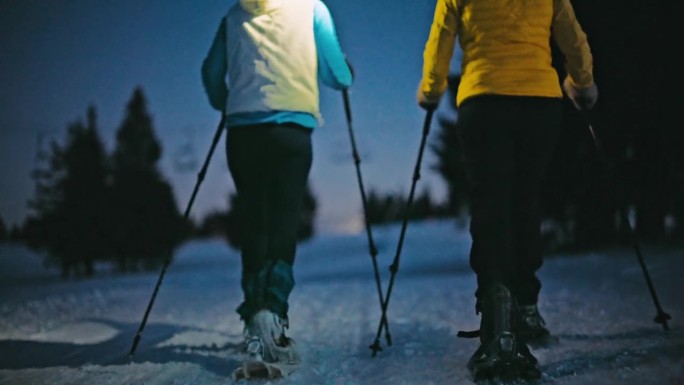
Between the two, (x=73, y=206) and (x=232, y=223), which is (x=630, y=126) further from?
(x=232, y=223)

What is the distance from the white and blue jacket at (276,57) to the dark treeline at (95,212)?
2767cm

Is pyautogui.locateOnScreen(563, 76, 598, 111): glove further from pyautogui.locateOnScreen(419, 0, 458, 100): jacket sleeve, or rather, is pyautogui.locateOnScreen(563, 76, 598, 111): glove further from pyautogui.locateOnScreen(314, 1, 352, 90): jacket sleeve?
pyautogui.locateOnScreen(314, 1, 352, 90): jacket sleeve

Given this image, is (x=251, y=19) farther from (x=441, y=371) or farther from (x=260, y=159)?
(x=441, y=371)

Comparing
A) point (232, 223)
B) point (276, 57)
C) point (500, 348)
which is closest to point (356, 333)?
point (500, 348)

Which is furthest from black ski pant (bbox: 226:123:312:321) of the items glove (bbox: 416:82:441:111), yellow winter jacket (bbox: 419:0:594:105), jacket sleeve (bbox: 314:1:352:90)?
yellow winter jacket (bbox: 419:0:594:105)

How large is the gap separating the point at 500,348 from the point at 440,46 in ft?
5.57

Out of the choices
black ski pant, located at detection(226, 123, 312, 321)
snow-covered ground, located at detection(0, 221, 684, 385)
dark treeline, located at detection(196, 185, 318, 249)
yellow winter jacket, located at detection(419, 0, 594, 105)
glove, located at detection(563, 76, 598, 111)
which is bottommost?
dark treeline, located at detection(196, 185, 318, 249)

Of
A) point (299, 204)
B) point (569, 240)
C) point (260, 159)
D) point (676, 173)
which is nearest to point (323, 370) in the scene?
point (299, 204)

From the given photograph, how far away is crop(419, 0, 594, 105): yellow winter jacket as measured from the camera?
11.5ft

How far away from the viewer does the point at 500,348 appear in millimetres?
3166

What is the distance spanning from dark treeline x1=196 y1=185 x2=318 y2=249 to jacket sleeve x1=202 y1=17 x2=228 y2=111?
23.4m

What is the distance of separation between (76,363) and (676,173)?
977 centimetres

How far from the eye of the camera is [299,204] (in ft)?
13.7

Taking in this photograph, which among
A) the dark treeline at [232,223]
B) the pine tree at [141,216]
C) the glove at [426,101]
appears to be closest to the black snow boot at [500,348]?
the glove at [426,101]
